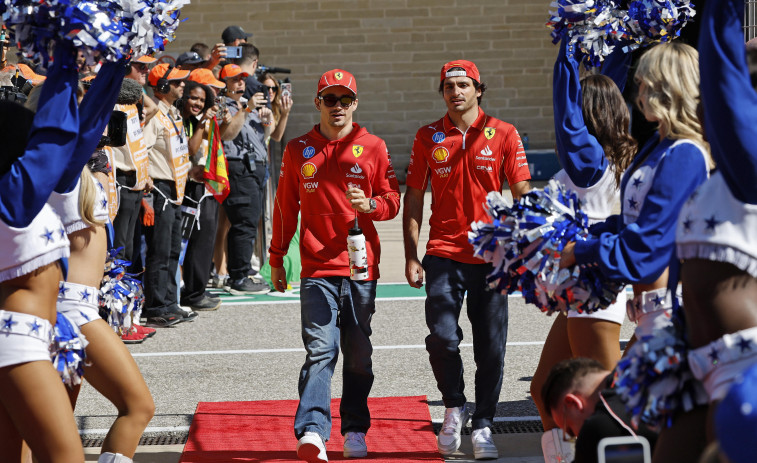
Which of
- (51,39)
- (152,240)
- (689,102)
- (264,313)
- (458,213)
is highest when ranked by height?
(51,39)

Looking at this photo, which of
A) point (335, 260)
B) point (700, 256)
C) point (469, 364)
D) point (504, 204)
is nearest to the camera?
point (700, 256)

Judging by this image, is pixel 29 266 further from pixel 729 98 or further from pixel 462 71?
pixel 462 71

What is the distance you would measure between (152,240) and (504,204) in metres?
5.46

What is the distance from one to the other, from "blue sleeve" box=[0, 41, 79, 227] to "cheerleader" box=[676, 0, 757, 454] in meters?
1.82

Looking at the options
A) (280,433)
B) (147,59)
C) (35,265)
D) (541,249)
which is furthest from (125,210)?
(541,249)

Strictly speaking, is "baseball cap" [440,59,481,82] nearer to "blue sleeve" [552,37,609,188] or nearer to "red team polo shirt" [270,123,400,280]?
"red team polo shirt" [270,123,400,280]

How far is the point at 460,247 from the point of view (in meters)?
5.12

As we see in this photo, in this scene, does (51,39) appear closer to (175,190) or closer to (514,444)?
(514,444)

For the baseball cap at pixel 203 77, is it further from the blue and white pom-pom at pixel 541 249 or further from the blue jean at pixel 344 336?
the blue and white pom-pom at pixel 541 249

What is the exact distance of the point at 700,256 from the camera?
249cm

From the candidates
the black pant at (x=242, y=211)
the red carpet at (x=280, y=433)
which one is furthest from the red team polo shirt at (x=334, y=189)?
the black pant at (x=242, y=211)

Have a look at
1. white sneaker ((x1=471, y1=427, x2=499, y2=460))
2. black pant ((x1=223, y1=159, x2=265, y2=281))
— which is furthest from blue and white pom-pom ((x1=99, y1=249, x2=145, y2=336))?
black pant ((x1=223, y1=159, x2=265, y2=281))

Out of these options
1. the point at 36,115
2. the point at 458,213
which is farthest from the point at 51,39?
the point at 458,213

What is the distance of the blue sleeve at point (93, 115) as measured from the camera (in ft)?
10.9
